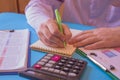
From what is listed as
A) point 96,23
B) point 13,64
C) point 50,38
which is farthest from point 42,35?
point 96,23

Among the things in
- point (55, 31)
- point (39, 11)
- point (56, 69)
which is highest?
point (39, 11)

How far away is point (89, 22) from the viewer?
106 cm

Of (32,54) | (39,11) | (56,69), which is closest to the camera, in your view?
(56,69)

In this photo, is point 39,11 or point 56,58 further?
point 39,11

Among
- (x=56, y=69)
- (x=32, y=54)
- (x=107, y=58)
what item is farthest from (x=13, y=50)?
(x=107, y=58)

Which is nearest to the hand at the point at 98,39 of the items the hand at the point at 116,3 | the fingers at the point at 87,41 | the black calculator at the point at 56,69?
the fingers at the point at 87,41

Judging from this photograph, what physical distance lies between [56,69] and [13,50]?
165mm

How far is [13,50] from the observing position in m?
0.63

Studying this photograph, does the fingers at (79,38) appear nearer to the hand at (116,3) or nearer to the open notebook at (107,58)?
the open notebook at (107,58)

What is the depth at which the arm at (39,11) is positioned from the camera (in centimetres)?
87

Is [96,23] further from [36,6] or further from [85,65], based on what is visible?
[85,65]

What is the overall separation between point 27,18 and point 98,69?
463 mm

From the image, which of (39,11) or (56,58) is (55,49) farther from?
(39,11)

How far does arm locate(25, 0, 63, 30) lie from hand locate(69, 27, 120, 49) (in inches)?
7.9
